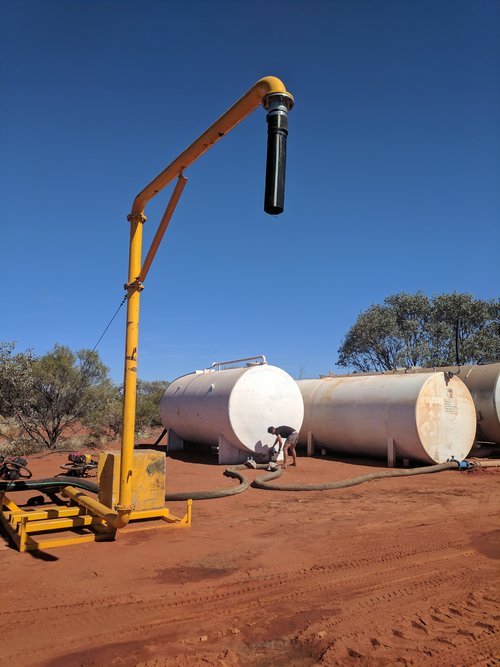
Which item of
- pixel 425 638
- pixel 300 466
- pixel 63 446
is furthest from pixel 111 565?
pixel 63 446

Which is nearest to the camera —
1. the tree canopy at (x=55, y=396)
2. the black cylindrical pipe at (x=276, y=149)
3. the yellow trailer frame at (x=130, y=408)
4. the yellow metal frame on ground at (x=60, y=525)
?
the black cylindrical pipe at (x=276, y=149)

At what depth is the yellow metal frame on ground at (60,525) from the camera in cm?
594

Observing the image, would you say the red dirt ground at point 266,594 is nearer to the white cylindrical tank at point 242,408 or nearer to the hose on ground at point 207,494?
the hose on ground at point 207,494

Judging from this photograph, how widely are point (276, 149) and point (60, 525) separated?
5209 millimetres

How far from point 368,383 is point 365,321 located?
2163cm

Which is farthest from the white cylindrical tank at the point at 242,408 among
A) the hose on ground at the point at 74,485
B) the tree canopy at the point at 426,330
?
the tree canopy at the point at 426,330

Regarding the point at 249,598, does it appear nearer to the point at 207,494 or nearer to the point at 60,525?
the point at 60,525

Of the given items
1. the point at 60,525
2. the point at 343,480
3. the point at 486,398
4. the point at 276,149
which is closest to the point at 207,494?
the point at 60,525

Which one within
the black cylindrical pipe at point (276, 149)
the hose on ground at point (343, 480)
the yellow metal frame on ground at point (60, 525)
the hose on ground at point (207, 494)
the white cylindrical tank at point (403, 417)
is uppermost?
the black cylindrical pipe at point (276, 149)

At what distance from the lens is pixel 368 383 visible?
15.7 m

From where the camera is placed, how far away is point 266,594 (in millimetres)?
4621

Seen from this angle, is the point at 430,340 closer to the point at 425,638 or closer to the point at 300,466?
the point at 300,466

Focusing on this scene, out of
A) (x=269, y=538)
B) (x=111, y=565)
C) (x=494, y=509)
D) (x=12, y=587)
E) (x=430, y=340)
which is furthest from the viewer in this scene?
(x=430, y=340)

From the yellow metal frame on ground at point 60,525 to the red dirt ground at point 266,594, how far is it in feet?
0.50
